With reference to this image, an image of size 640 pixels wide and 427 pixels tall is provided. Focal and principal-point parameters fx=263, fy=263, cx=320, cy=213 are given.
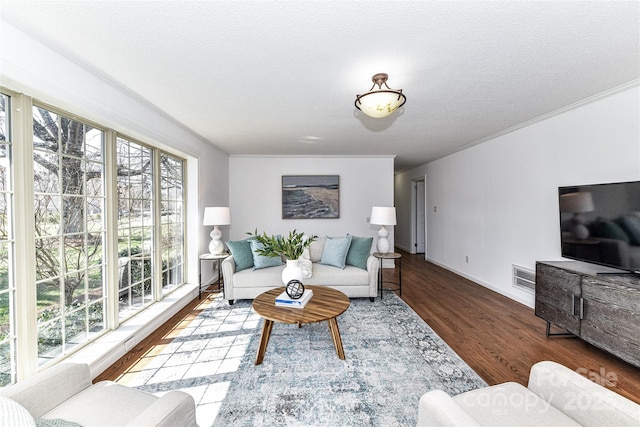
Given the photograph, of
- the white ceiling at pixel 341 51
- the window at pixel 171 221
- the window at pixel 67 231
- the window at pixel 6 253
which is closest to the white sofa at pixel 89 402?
the window at pixel 6 253

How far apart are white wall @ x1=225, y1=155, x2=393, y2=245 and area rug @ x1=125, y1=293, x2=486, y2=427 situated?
258cm

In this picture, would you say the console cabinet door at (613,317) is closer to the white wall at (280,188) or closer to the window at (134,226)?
the white wall at (280,188)

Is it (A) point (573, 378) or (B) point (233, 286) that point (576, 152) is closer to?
(A) point (573, 378)

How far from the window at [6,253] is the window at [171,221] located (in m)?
1.59

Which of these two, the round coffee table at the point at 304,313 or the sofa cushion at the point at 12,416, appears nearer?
the sofa cushion at the point at 12,416

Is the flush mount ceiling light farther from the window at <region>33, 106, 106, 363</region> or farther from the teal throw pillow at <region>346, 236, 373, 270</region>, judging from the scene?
the window at <region>33, 106, 106, 363</region>

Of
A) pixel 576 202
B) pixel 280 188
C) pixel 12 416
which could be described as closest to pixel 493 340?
pixel 576 202

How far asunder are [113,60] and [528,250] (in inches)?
184

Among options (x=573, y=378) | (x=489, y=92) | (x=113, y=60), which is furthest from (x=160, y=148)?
(x=573, y=378)

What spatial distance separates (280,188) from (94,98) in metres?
3.41

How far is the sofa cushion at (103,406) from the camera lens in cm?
110

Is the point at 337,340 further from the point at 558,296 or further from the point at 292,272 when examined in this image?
the point at 558,296

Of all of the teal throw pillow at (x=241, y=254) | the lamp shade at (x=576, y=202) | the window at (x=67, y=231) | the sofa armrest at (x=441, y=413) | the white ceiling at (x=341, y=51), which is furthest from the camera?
the teal throw pillow at (x=241, y=254)

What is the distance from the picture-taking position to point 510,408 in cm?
113
